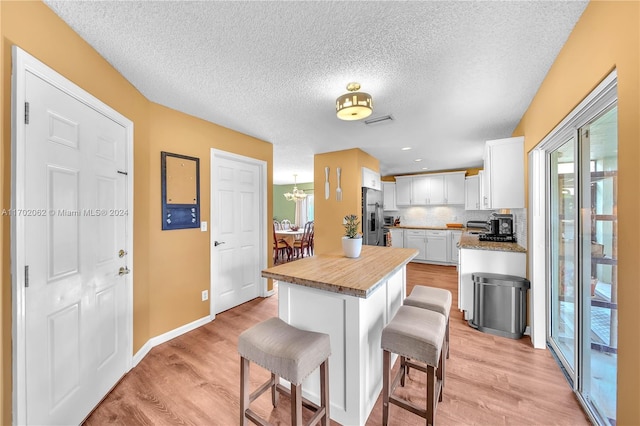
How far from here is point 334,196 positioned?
14.5 feet

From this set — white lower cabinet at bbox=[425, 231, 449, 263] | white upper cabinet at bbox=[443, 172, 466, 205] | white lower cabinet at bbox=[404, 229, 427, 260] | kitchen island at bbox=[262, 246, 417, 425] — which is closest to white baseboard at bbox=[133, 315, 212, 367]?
kitchen island at bbox=[262, 246, 417, 425]

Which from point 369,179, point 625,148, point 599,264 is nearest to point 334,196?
point 369,179

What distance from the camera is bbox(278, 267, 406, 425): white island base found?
4.78ft

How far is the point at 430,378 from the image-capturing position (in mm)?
1337

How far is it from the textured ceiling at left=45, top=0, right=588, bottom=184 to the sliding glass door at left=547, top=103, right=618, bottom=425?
2.24 feet

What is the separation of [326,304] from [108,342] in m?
1.68

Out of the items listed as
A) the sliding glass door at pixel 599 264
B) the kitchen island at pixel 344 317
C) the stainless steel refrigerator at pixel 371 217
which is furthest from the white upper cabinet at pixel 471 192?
the kitchen island at pixel 344 317

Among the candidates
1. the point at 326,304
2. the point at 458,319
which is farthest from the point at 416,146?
the point at 326,304

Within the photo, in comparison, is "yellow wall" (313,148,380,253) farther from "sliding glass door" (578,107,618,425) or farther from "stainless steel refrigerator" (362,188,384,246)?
"sliding glass door" (578,107,618,425)

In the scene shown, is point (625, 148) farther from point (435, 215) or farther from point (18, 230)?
point (435, 215)

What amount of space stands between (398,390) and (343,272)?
1064mm

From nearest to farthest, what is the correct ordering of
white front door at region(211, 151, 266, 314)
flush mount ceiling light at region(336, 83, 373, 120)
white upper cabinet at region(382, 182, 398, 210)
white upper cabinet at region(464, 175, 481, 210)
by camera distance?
flush mount ceiling light at region(336, 83, 373, 120) → white front door at region(211, 151, 266, 314) → white upper cabinet at region(464, 175, 481, 210) → white upper cabinet at region(382, 182, 398, 210)

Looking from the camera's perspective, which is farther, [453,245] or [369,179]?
[453,245]

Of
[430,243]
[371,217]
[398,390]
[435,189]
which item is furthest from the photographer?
[435,189]
